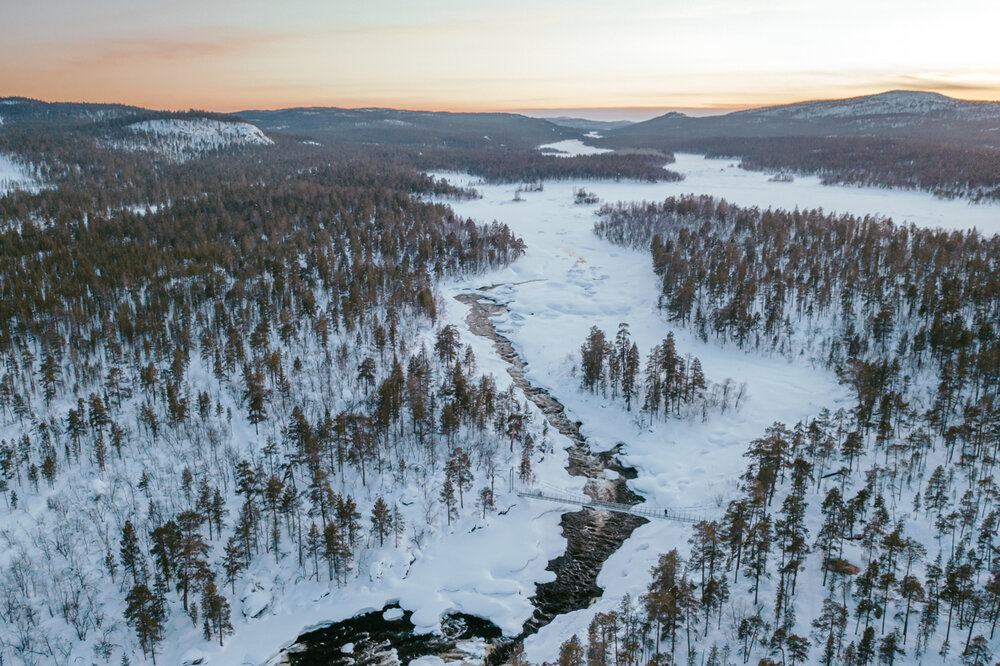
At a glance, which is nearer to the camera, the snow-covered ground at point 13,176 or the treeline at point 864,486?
the treeline at point 864,486

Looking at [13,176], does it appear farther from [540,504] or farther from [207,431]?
[540,504]

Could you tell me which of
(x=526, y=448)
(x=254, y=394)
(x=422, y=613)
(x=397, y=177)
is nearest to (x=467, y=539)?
(x=422, y=613)

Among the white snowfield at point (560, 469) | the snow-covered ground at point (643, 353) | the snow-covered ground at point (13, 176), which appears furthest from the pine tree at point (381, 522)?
the snow-covered ground at point (13, 176)

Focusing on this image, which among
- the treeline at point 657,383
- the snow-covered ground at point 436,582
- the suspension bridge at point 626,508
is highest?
the treeline at point 657,383

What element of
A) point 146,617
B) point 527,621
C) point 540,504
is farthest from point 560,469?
point 146,617

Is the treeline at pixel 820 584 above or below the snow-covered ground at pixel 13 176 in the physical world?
below

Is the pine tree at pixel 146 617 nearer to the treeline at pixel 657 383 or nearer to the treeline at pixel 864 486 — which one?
the treeline at pixel 864 486

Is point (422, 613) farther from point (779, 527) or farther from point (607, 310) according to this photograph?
point (607, 310)

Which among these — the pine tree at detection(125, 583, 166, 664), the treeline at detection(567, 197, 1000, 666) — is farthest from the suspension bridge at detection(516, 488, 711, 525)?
the pine tree at detection(125, 583, 166, 664)
